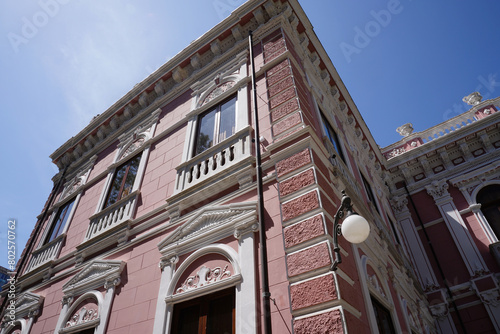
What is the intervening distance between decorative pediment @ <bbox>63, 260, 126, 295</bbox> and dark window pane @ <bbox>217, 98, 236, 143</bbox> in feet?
11.4

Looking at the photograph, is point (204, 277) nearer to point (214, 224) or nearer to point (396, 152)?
point (214, 224)

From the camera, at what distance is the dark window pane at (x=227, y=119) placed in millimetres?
7255

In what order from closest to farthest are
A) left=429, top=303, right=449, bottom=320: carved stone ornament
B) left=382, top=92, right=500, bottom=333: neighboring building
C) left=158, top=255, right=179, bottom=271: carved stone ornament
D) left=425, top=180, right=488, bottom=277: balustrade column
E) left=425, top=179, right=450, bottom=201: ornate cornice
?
left=158, top=255, right=179, bottom=271: carved stone ornament → left=382, top=92, right=500, bottom=333: neighboring building → left=429, top=303, right=449, bottom=320: carved stone ornament → left=425, top=180, right=488, bottom=277: balustrade column → left=425, top=179, right=450, bottom=201: ornate cornice

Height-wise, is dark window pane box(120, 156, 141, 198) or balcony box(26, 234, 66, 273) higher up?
dark window pane box(120, 156, 141, 198)

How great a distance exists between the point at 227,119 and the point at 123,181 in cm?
383

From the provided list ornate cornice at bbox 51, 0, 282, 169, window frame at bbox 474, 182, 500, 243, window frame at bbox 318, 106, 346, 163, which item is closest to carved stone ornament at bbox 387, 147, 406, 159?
window frame at bbox 474, 182, 500, 243

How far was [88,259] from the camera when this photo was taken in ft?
25.5

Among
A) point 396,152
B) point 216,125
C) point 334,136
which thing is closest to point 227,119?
point 216,125

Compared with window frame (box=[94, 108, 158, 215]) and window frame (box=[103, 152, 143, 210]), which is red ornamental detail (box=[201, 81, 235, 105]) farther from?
window frame (box=[103, 152, 143, 210])

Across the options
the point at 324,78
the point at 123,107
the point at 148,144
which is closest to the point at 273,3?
the point at 324,78

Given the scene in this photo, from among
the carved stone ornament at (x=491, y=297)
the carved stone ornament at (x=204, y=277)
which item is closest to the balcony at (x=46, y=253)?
the carved stone ornament at (x=204, y=277)

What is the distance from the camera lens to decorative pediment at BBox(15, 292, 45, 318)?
26.0 feet

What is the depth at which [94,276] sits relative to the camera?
696 centimetres

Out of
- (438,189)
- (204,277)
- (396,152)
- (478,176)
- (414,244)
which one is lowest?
(204,277)
